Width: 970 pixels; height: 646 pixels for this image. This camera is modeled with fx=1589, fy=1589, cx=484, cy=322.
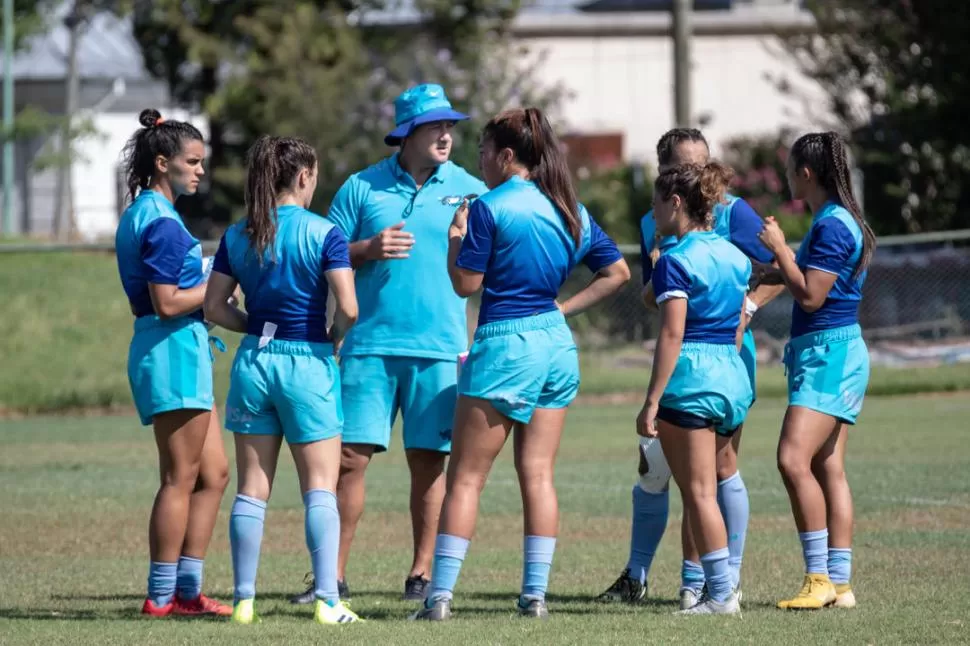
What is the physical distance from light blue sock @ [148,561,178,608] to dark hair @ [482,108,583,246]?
2.36 metres

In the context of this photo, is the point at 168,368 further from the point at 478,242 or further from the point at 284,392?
the point at 478,242

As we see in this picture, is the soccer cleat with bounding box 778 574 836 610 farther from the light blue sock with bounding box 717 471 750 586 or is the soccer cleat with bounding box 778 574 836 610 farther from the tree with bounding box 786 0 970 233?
the tree with bounding box 786 0 970 233

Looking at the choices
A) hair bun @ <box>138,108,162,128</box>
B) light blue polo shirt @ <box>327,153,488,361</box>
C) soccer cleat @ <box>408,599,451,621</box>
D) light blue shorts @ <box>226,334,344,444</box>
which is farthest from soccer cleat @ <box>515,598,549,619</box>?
hair bun @ <box>138,108,162,128</box>

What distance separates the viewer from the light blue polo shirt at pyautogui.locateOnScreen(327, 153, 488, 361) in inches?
303

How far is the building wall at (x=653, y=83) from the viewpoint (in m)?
38.0

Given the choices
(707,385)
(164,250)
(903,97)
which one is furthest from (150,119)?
(903,97)

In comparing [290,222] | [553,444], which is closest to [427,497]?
[553,444]

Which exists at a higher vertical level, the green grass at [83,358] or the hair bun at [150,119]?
the hair bun at [150,119]

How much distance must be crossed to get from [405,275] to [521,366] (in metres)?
1.25

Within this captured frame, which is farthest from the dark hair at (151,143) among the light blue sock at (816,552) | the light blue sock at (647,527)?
the light blue sock at (816,552)

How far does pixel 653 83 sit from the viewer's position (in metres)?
38.3

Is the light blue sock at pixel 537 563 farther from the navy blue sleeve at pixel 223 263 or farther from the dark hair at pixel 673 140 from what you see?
the dark hair at pixel 673 140

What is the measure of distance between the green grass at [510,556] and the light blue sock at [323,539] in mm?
212

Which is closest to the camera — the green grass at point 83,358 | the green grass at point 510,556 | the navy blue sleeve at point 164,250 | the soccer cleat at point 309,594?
the green grass at point 510,556
